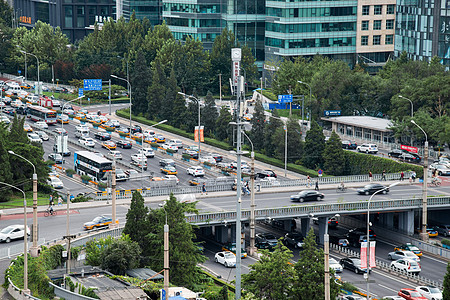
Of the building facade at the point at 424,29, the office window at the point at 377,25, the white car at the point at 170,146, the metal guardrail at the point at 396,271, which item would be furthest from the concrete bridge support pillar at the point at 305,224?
the office window at the point at 377,25

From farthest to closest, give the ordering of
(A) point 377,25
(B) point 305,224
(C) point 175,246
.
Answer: (A) point 377,25 < (B) point 305,224 < (C) point 175,246

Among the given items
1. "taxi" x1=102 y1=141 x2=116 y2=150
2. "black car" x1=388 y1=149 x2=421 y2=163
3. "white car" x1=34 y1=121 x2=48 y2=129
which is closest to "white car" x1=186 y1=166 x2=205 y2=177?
"taxi" x1=102 y1=141 x2=116 y2=150

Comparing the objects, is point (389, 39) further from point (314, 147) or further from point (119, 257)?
point (119, 257)

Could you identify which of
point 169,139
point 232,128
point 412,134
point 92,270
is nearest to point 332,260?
point 92,270

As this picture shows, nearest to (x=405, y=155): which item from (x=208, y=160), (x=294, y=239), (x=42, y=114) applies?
(x=208, y=160)

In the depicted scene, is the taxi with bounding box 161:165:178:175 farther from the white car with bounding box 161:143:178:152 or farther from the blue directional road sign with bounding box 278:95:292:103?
the blue directional road sign with bounding box 278:95:292:103

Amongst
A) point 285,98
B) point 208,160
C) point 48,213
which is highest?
point 285,98
